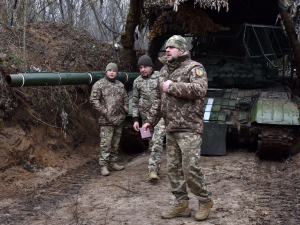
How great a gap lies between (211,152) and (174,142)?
3.57 metres

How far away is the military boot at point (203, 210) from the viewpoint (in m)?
3.96

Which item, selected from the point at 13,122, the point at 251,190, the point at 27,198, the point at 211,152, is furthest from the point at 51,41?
the point at 251,190

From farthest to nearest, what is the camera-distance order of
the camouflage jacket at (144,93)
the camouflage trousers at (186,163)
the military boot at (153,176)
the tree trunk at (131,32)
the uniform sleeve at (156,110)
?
the tree trunk at (131,32) < the camouflage jacket at (144,93) < the military boot at (153,176) < the uniform sleeve at (156,110) < the camouflage trousers at (186,163)

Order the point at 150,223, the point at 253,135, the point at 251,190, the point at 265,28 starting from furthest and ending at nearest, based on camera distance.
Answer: the point at 265,28 < the point at 253,135 < the point at 251,190 < the point at 150,223

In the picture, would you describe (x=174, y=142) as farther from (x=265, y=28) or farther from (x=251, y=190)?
(x=265, y=28)

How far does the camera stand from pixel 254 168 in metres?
6.59

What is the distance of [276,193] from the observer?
5.07 meters

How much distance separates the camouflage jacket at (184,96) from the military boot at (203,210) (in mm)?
706

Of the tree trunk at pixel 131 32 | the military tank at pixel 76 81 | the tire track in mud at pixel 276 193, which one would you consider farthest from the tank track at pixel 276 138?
the tree trunk at pixel 131 32

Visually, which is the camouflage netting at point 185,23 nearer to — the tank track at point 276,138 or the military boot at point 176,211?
the tank track at point 276,138

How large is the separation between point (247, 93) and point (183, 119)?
4.38 m

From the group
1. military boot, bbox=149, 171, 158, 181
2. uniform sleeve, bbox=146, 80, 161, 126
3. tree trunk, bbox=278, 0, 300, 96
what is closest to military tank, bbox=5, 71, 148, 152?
military boot, bbox=149, 171, 158, 181

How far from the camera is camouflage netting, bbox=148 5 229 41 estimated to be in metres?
9.02

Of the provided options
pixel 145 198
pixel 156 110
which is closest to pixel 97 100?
pixel 145 198
